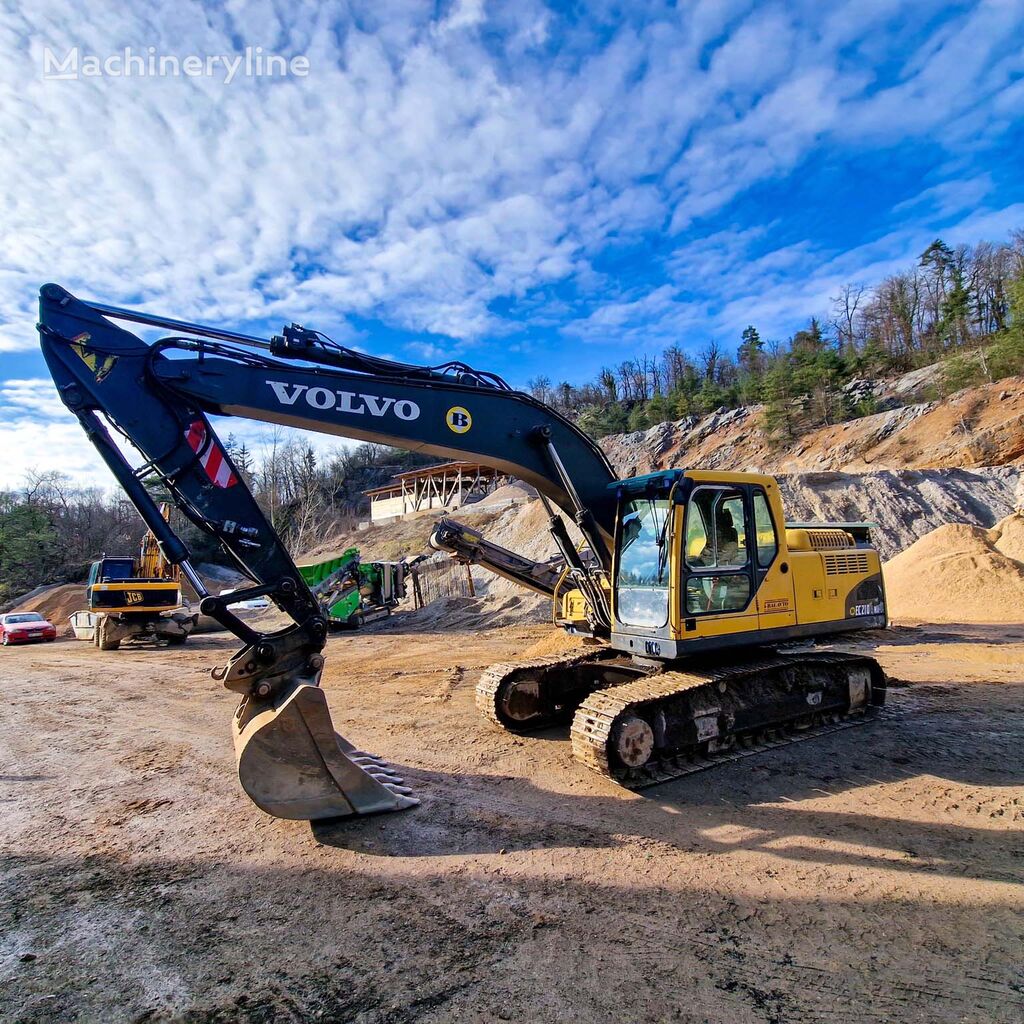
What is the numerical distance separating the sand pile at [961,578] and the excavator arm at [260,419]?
44.1ft

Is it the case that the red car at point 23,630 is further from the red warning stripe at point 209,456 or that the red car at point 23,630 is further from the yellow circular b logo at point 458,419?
the yellow circular b logo at point 458,419

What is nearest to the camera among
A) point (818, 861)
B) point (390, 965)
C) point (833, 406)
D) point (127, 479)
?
point (390, 965)

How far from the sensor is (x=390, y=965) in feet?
9.85

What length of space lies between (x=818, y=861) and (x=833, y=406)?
35.9 metres

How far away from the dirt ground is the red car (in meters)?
16.3

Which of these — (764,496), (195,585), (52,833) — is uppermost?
(764,496)

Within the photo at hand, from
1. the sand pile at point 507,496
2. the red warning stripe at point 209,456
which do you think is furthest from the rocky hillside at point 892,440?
the red warning stripe at point 209,456

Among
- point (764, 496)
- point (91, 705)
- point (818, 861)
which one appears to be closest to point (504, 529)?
point (91, 705)

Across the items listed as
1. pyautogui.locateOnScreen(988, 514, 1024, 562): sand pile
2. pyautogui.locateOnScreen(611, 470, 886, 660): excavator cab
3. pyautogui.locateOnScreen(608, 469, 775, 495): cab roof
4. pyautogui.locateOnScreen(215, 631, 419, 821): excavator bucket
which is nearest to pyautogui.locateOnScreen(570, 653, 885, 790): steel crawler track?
pyautogui.locateOnScreen(611, 470, 886, 660): excavator cab

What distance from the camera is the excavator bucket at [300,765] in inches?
167

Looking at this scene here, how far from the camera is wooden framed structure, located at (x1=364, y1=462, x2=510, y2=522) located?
39.2 metres

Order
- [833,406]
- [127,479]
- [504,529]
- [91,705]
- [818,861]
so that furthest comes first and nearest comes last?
[833,406]
[504,529]
[91,705]
[127,479]
[818,861]

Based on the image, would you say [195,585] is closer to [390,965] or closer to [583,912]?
[390,965]

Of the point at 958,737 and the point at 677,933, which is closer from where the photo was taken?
the point at 677,933
